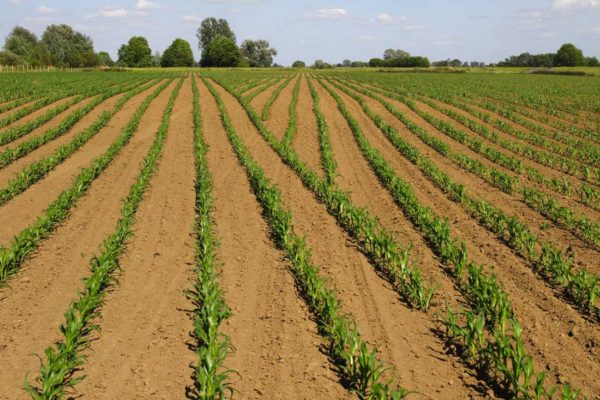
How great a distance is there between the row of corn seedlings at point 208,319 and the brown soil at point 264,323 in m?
0.18

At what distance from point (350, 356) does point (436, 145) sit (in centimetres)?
1319

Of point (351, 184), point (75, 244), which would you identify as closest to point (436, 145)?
point (351, 184)

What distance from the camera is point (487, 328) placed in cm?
600

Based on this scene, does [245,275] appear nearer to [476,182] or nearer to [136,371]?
[136,371]

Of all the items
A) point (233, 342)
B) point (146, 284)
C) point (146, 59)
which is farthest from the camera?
point (146, 59)

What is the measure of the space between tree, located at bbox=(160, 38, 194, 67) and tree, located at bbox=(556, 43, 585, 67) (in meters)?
89.2

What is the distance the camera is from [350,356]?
5102 millimetres

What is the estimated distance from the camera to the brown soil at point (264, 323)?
5.03 metres

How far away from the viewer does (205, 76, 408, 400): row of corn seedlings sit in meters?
4.79

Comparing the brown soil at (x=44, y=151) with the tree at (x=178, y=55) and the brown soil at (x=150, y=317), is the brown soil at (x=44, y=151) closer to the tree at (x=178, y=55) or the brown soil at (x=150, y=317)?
the brown soil at (x=150, y=317)

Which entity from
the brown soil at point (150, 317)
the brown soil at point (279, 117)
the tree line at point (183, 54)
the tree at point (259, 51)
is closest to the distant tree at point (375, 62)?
the tree line at point (183, 54)

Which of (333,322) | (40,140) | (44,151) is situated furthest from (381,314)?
(40,140)

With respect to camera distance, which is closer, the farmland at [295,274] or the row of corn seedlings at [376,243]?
the farmland at [295,274]

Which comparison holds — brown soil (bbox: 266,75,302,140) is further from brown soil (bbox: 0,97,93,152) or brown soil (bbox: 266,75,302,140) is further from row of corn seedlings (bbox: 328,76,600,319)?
brown soil (bbox: 0,97,93,152)
